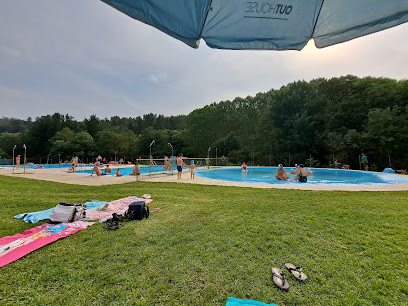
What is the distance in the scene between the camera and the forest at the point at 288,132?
67.1 feet

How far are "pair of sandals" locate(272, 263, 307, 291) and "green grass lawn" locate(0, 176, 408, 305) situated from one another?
66 mm

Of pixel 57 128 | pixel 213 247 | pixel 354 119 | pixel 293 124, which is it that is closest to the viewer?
pixel 213 247

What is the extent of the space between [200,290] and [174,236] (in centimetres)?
145

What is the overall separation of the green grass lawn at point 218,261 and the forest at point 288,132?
68.4 ft

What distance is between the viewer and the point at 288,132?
2744cm

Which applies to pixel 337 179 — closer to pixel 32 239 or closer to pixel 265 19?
pixel 265 19

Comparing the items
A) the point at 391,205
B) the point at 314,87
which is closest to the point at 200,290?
the point at 391,205

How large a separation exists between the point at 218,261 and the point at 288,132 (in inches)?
1091

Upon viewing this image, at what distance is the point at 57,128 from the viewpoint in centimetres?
4762

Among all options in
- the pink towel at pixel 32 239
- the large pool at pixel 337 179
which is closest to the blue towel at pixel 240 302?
the pink towel at pixel 32 239

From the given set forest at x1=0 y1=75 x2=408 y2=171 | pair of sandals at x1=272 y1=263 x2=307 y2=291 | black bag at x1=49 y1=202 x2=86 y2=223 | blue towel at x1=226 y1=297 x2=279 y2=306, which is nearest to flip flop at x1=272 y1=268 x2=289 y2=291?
pair of sandals at x1=272 y1=263 x2=307 y2=291

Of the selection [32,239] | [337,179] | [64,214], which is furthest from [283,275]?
[337,179]

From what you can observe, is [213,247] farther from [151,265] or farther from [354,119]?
[354,119]

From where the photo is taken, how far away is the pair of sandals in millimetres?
2186
